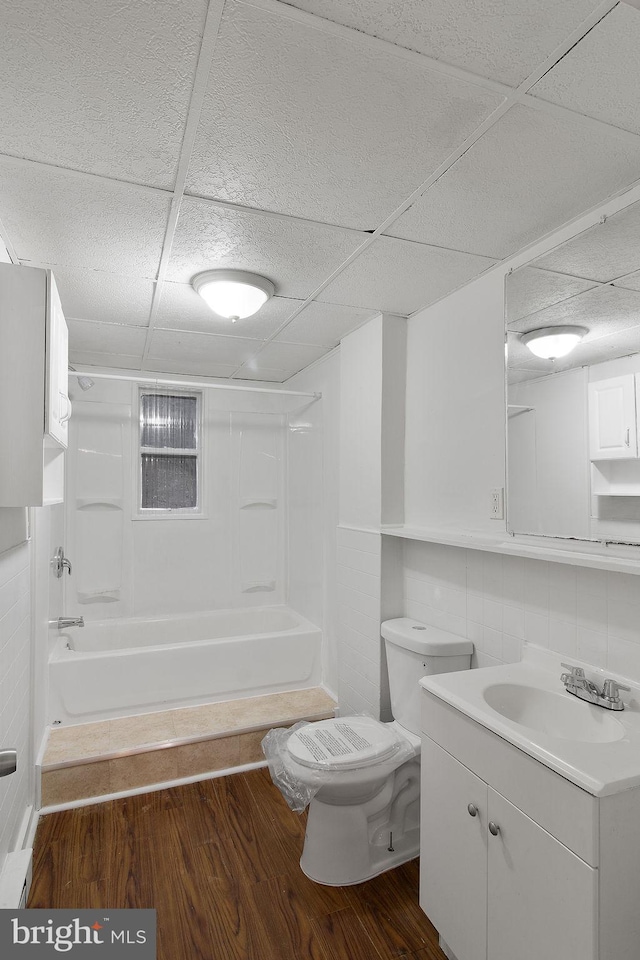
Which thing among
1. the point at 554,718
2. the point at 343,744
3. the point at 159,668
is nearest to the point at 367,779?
the point at 343,744

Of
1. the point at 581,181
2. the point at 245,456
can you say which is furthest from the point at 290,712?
the point at 581,181

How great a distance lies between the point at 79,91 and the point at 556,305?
4.82ft

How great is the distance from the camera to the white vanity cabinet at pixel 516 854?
1.12m

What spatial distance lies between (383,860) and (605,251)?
2.26 metres

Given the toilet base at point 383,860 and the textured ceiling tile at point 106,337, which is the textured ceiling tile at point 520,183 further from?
the toilet base at point 383,860

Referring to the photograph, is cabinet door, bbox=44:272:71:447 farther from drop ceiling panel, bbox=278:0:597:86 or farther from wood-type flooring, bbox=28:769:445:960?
wood-type flooring, bbox=28:769:445:960

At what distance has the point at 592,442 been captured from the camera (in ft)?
5.19

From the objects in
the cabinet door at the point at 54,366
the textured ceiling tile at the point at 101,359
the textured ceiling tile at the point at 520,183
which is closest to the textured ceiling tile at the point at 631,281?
the textured ceiling tile at the point at 520,183

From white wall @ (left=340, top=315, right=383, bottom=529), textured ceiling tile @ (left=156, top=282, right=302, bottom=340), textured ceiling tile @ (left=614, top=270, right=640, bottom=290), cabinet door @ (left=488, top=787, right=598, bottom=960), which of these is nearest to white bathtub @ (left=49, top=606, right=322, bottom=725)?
white wall @ (left=340, top=315, right=383, bottom=529)

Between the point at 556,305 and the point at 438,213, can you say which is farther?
the point at 556,305

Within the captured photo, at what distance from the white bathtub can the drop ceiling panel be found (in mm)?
2968

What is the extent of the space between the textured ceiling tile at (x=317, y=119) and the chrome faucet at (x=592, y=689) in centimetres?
151

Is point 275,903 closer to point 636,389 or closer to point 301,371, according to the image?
point 636,389

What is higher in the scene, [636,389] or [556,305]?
[556,305]
